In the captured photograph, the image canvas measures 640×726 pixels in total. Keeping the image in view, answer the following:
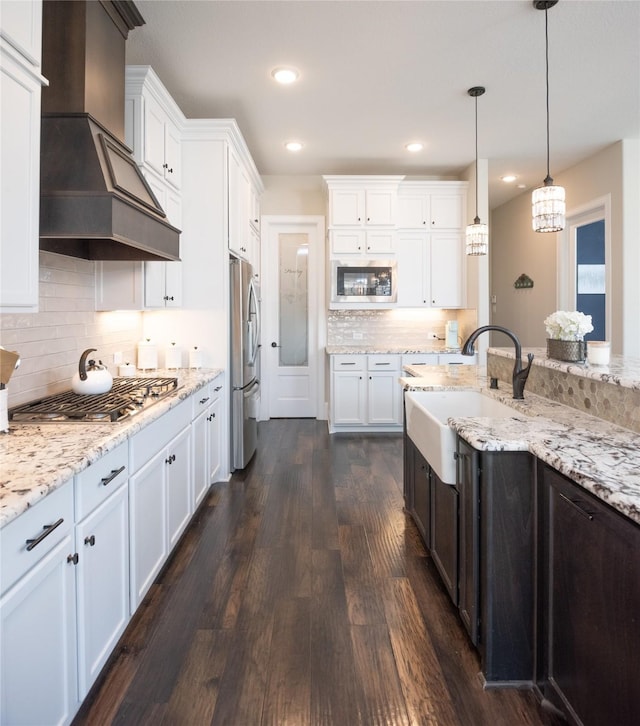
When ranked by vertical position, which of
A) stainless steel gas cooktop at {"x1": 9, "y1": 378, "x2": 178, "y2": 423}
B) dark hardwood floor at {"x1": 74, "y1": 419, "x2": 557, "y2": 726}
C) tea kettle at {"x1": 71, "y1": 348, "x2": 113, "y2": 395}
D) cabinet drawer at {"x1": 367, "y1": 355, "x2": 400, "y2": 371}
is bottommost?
dark hardwood floor at {"x1": 74, "y1": 419, "x2": 557, "y2": 726}

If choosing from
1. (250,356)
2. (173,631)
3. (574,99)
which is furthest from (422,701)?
(574,99)

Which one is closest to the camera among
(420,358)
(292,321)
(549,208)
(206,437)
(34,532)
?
(34,532)

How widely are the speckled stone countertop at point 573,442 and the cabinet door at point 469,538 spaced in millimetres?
102

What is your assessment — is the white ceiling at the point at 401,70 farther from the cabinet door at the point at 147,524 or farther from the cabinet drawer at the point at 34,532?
the cabinet drawer at the point at 34,532

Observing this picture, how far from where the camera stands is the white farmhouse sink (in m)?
1.89

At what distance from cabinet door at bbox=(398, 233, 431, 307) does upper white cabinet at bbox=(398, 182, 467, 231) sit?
0.51 feet

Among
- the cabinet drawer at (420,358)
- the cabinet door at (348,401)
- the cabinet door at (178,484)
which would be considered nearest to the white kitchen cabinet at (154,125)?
the cabinet door at (178,484)

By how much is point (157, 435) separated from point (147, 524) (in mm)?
384

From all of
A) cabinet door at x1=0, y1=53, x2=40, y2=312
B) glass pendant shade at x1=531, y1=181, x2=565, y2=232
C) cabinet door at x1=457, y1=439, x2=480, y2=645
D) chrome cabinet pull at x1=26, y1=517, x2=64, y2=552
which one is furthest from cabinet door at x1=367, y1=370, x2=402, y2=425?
chrome cabinet pull at x1=26, y1=517, x2=64, y2=552

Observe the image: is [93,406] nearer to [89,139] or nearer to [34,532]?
[34,532]

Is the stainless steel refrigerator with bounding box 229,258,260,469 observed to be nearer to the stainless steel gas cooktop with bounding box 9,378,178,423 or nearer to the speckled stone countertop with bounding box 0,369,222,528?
the stainless steel gas cooktop with bounding box 9,378,178,423

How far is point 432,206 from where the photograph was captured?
5340 millimetres

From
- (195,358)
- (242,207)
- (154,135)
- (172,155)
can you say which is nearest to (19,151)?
(154,135)

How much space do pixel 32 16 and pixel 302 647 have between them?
241 cm
